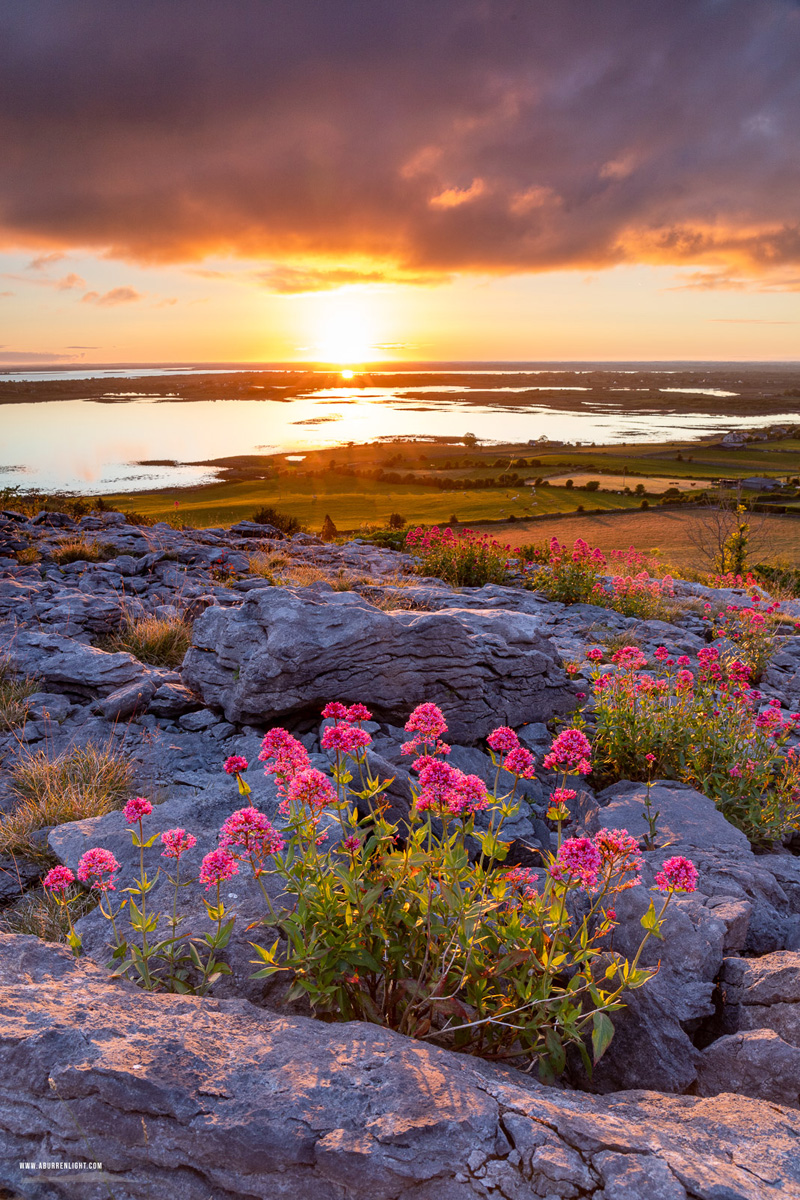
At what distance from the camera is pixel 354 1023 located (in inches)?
115

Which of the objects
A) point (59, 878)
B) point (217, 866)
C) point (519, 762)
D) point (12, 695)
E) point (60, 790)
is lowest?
point (60, 790)

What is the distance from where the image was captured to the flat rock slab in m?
2.18

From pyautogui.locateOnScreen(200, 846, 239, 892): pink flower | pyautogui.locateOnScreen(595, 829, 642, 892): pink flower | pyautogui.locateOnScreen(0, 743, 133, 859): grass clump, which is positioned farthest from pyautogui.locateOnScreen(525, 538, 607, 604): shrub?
pyautogui.locateOnScreen(200, 846, 239, 892): pink flower

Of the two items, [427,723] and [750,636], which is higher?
[427,723]

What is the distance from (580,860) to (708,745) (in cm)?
461

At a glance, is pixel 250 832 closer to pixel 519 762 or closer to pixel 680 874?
pixel 519 762

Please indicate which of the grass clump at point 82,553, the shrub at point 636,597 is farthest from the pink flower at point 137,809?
the grass clump at point 82,553

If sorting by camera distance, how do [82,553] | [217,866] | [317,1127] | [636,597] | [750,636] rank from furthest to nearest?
[82,553] < [636,597] < [750,636] < [217,866] < [317,1127]

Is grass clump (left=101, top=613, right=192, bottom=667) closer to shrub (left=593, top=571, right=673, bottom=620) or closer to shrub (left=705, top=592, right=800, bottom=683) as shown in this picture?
shrub (left=705, top=592, right=800, bottom=683)

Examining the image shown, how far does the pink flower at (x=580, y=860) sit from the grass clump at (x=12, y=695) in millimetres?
7112

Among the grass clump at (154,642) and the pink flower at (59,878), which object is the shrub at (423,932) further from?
the grass clump at (154,642)

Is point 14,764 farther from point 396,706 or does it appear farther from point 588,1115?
point 588,1115

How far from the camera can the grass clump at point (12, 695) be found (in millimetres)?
7773

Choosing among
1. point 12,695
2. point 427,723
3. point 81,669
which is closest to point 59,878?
point 427,723
